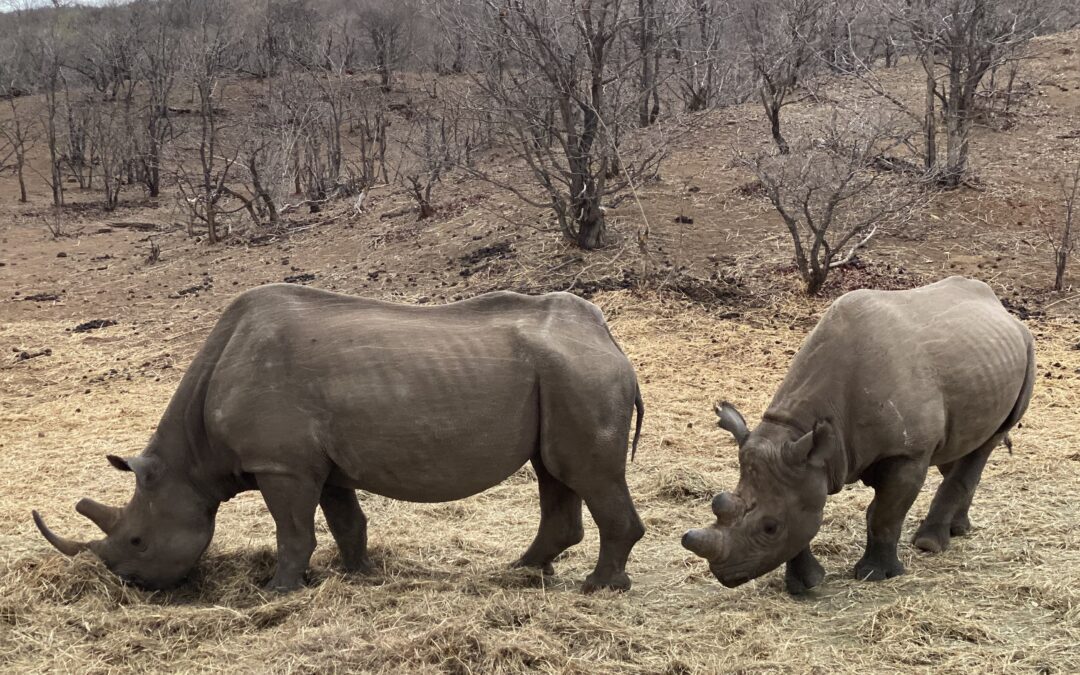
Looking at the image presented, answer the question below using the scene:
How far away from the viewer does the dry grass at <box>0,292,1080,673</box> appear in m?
4.57

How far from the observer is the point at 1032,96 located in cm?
2128

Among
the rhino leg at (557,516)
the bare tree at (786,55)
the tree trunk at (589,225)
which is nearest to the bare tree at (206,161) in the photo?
the tree trunk at (589,225)

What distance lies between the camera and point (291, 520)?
5.60 meters

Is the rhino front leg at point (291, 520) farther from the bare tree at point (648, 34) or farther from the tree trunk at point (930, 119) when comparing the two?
the tree trunk at point (930, 119)

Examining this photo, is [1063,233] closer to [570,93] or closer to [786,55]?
[786,55]

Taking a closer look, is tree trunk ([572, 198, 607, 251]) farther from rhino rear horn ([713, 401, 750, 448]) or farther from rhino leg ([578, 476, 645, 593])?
rhino leg ([578, 476, 645, 593])

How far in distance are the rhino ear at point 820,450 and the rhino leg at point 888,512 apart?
35 cm

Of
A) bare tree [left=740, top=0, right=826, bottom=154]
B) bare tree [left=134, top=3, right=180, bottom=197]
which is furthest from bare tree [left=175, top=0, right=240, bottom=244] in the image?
bare tree [left=740, top=0, right=826, bottom=154]

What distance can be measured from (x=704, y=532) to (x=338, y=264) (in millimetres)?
12506

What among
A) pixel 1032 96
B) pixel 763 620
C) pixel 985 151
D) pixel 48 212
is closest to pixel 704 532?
pixel 763 620

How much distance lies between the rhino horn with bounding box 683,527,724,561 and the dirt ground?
0.32 metres

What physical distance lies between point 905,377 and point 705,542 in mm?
1545

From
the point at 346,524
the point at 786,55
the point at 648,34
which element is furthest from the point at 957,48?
the point at 346,524

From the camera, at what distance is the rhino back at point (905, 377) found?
5.63m
